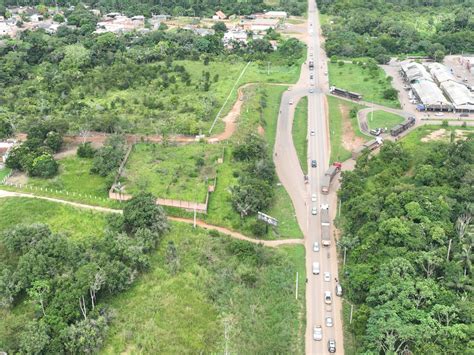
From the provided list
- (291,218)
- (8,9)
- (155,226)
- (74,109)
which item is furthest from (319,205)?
(8,9)

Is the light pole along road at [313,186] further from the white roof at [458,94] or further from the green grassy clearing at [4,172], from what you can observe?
the green grassy clearing at [4,172]

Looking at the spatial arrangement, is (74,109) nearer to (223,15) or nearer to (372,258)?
(372,258)

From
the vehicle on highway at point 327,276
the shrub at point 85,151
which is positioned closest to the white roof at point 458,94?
the vehicle on highway at point 327,276

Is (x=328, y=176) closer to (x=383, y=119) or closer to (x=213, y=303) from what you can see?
(x=383, y=119)

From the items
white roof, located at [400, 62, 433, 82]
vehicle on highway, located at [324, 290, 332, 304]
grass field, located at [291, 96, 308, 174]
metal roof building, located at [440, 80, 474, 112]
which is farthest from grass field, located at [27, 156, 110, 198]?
white roof, located at [400, 62, 433, 82]

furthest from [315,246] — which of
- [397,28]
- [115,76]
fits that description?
[397,28]

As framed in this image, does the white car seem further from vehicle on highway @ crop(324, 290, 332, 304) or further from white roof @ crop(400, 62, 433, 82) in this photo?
white roof @ crop(400, 62, 433, 82)
